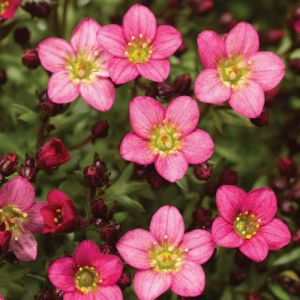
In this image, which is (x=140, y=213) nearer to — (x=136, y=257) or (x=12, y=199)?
(x=136, y=257)

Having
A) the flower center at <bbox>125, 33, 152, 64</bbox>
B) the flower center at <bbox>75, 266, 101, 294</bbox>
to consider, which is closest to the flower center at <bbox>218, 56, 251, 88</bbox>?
the flower center at <bbox>125, 33, 152, 64</bbox>

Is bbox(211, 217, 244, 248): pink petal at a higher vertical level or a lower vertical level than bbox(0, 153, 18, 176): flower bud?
lower

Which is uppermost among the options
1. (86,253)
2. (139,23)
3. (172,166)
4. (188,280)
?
(139,23)

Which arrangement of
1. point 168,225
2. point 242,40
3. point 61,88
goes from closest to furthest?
point 168,225
point 61,88
point 242,40

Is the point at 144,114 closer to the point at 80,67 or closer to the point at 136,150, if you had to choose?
the point at 136,150

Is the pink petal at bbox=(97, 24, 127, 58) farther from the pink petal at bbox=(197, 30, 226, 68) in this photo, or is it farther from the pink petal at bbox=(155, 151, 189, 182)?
the pink petal at bbox=(155, 151, 189, 182)

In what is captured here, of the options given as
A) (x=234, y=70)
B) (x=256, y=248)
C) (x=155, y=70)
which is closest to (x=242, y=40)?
(x=234, y=70)
